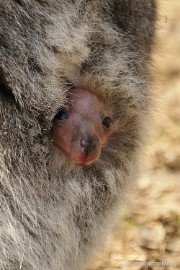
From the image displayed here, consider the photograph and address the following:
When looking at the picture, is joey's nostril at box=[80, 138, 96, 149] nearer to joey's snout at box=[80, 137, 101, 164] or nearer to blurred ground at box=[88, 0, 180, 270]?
joey's snout at box=[80, 137, 101, 164]

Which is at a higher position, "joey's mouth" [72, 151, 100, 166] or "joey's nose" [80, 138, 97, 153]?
"joey's nose" [80, 138, 97, 153]

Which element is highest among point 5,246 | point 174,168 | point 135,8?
point 174,168

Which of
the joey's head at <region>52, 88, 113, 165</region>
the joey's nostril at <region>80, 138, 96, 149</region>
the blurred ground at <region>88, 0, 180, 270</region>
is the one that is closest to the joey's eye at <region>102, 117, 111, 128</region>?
the joey's head at <region>52, 88, 113, 165</region>

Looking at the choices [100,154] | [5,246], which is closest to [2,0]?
[100,154]

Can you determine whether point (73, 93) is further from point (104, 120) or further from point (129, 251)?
point (129, 251)

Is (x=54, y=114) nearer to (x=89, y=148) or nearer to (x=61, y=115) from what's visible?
(x=61, y=115)

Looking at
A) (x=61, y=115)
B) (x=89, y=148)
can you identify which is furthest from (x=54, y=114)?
(x=89, y=148)
